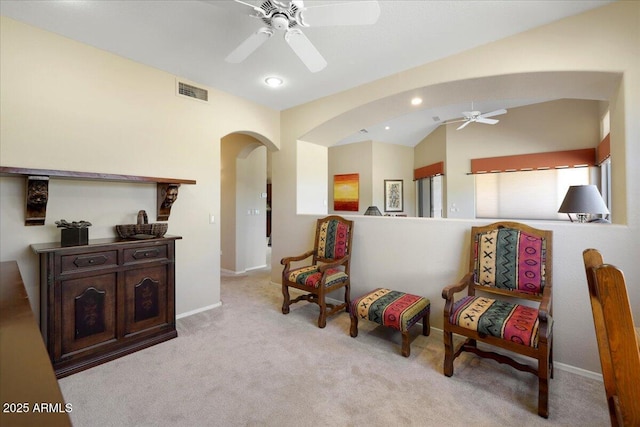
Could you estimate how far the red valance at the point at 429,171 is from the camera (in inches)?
266

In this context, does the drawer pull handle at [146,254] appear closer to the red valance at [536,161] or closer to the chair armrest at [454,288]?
the chair armrest at [454,288]

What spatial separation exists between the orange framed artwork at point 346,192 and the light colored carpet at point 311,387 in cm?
512

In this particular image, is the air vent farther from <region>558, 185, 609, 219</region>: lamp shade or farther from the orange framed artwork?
the orange framed artwork

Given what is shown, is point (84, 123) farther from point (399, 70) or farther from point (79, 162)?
point (399, 70)

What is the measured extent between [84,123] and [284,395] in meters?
2.92

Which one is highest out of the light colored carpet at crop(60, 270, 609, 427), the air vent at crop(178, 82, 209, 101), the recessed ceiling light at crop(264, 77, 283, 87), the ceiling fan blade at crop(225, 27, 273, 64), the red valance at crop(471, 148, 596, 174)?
the recessed ceiling light at crop(264, 77, 283, 87)

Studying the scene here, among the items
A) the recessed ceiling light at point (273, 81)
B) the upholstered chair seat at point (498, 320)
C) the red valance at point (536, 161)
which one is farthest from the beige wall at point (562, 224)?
the red valance at point (536, 161)

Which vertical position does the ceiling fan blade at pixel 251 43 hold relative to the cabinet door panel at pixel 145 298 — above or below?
above

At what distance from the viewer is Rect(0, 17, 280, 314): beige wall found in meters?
2.28

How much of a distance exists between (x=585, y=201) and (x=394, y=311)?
2.33 m

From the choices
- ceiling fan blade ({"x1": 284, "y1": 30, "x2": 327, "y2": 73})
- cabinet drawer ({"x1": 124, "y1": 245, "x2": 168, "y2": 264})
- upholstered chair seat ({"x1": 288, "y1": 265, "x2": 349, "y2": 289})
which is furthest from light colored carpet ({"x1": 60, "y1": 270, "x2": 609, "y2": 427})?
ceiling fan blade ({"x1": 284, "y1": 30, "x2": 327, "y2": 73})

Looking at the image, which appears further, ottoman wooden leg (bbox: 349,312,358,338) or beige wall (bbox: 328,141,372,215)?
beige wall (bbox: 328,141,372,215)

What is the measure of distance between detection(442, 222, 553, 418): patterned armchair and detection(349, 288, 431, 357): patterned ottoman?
339 millimetres

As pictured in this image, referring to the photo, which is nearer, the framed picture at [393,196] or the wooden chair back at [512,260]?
the wooden chair back at [512,260]
